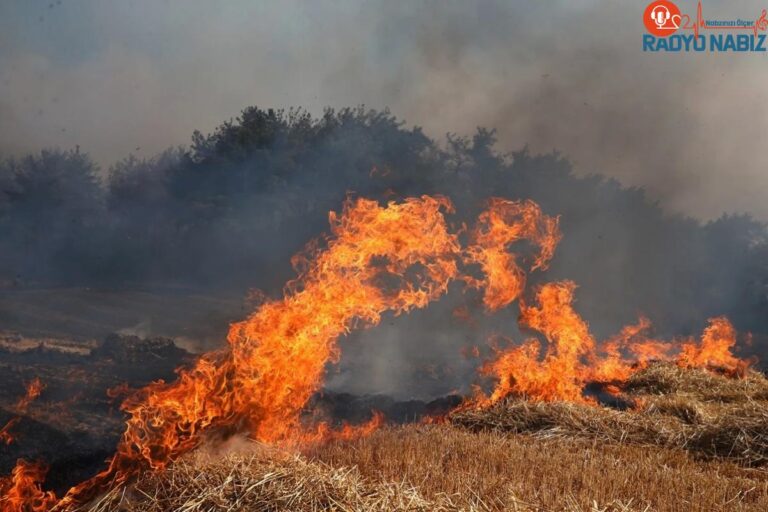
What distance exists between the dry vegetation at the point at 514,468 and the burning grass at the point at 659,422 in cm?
2

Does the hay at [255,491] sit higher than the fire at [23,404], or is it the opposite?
the hay at [255,491]

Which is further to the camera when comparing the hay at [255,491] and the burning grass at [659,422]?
the burning grass at [659,422]

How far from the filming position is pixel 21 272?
23500 mm

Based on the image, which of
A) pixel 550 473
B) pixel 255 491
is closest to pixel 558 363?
pixel 550 473

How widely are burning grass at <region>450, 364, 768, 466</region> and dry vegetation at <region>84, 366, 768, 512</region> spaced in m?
0.02

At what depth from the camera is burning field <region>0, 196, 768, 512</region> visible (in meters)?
4.62

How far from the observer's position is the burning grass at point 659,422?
7.34 meters

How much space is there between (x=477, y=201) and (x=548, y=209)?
11.6 feet

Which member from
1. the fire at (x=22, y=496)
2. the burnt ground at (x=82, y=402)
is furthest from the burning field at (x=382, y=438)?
the burnt ground at (x=82, y=402)

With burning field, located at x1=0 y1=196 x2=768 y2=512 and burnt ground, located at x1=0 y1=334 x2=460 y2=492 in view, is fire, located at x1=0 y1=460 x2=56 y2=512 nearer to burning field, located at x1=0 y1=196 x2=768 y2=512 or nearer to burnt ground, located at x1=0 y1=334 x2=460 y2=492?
burning field, located at x1=0 y1=196 x2=768 y2=512

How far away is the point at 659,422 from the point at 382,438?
3913mm

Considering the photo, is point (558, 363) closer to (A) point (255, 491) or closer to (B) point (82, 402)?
(A) point (255, 491)

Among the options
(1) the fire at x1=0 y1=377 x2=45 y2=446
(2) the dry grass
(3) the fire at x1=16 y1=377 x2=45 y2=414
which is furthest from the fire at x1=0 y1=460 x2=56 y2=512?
(3) the fire at x1=16 y1=377 x2=45 y2=414

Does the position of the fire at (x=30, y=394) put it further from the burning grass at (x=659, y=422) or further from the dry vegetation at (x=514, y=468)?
the burning grass at (x=659, y=422)
